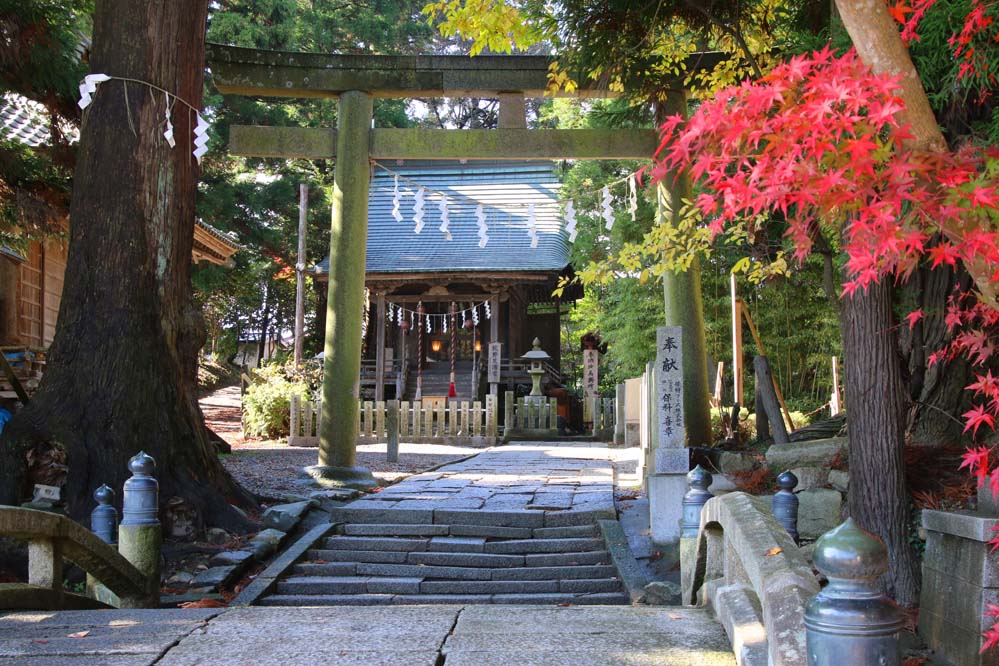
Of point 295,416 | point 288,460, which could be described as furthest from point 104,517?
point 295,416

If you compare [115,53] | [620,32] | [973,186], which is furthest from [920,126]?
[115,53]

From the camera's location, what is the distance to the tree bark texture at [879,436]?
5.99m

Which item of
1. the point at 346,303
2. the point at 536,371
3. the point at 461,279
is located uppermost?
the point at 461,279

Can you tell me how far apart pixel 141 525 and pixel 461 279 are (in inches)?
705

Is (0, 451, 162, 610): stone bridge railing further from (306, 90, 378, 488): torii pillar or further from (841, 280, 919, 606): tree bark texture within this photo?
(841, 280, 919, 606): tree bark texture

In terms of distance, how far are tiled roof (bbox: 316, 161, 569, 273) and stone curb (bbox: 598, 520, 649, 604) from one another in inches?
554

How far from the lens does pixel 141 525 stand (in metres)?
5.74

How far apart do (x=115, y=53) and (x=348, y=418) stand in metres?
4.46

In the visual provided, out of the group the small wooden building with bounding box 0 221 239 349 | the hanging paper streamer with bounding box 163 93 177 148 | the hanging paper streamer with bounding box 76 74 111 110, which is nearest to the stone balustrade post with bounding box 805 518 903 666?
the hanging paper streamer with bounding box 163 93 177 148

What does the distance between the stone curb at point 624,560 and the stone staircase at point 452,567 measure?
9 centimetres

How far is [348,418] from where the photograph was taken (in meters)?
10.4

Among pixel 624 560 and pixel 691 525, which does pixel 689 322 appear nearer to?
pixel 624 560

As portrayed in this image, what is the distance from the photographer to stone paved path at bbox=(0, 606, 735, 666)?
3.60 metres

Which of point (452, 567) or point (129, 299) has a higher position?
point (129, 299)
